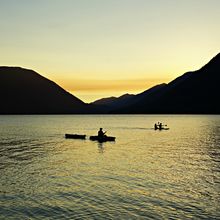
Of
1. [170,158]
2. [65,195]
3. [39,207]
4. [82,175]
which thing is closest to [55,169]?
[82,175]

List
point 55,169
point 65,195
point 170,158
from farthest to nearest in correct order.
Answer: point 170,158 → point 55,169 → point 65,195

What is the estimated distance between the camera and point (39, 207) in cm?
2728

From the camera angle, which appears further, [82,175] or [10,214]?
[82,175]

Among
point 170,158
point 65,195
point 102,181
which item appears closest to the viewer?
point 65,195

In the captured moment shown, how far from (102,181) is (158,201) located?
9.63m

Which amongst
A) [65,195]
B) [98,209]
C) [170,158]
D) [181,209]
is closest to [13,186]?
[65,195]

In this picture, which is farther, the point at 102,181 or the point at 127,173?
the point at 127,173

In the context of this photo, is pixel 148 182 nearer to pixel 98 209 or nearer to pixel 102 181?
pixel 102 181

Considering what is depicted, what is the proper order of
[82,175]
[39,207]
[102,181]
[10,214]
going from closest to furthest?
[10,214], [39,207], [102,181], [82,175]

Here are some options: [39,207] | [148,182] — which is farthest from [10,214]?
[148,182]

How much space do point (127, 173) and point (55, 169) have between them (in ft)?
36.1

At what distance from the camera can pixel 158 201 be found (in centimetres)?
2870

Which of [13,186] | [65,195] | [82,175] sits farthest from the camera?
[82,175]

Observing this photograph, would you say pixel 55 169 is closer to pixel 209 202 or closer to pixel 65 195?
pixel 65 195
